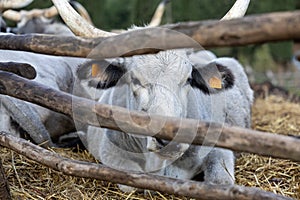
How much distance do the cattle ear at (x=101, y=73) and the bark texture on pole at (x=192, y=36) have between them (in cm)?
93

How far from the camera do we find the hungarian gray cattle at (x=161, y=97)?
3041 millimetres

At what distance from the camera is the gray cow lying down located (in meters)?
3.05

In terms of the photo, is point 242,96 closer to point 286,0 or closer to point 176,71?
point 176,71

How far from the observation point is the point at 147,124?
2285 mm

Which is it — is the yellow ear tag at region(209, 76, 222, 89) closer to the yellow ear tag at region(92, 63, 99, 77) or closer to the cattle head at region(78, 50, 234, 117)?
the cattle head at region(78, 50, 234, 117)

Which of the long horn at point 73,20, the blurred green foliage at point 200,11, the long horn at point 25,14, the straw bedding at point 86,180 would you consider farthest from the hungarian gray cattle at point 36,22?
the blurred green foliage at point 200,11

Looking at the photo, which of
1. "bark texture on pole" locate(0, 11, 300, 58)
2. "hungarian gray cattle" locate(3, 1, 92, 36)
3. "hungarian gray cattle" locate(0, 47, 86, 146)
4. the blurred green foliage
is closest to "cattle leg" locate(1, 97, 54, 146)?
"hungarian gray cattle" locate(0, 47, 86, 146)

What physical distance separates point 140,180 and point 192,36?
2.78 ft

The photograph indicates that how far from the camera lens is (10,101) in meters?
4.00

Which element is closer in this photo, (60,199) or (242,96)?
(60,199)

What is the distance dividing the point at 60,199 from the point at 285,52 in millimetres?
14737

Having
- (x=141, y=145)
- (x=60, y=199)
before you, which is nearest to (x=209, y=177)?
(x=141, y=145)

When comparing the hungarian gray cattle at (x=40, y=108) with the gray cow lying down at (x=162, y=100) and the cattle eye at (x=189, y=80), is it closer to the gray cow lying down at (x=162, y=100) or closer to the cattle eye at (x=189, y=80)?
the gray cow lying down at (x=162, y=100)

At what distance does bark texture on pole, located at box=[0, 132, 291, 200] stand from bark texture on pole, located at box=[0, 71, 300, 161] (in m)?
0.23
